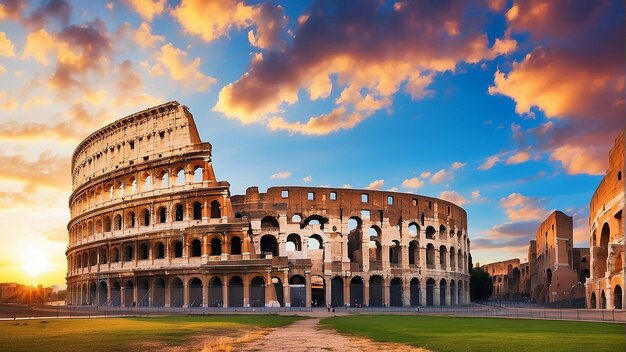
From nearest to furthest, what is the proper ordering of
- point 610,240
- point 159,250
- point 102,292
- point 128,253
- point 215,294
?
point 215,294 → point 610,240 → point 159,250 → point 128,253 → point 102,292

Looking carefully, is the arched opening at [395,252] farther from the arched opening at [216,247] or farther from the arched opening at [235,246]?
the arched opening at [216,247]

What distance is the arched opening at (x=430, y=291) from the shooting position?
198 ft

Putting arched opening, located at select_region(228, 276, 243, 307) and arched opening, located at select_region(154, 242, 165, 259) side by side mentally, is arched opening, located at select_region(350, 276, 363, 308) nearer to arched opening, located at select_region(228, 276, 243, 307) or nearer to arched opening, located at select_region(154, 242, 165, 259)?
arched opening, located at select_region(228, 276, 243, 307)

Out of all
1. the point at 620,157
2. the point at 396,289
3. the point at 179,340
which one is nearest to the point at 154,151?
the point at 396,289

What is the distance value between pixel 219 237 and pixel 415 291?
2162 centimetres

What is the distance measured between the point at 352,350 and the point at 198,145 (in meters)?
37.0

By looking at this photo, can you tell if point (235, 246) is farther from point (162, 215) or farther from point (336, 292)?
point (336, 292)

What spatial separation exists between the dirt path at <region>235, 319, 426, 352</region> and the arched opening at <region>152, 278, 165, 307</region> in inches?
1185

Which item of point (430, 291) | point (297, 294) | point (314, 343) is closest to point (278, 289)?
point (297, 294)

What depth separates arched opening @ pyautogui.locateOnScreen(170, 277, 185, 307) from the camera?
5000 centimetres

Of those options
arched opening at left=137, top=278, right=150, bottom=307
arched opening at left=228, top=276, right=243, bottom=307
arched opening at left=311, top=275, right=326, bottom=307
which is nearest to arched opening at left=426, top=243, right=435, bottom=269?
arched opening at left=311, top=275, right=326, bottom=307

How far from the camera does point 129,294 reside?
53.0 meters

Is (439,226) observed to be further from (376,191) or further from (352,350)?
(352,350)

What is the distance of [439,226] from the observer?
62.1 metres
